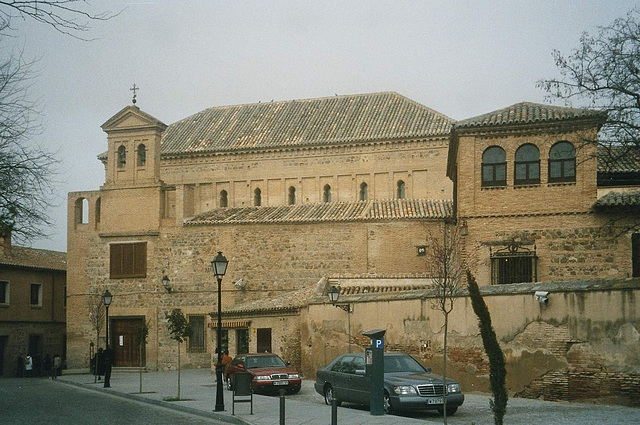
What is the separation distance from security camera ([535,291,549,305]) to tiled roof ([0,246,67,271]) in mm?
35513

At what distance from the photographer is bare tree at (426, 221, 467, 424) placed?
59.9ft

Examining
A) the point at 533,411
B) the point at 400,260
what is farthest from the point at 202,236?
the point at 533,411

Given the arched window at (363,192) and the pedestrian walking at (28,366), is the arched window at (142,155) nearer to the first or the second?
the arched window at (363,192)

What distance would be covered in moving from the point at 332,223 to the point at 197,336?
903cm

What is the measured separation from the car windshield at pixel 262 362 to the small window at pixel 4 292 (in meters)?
27.2

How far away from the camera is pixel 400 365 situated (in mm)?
18516

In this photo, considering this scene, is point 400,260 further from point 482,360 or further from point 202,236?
point 482,360

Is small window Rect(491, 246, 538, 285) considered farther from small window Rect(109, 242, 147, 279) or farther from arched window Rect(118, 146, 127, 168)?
arched window Rect(118, 146, 127, 168)

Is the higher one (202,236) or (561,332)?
(202,236)

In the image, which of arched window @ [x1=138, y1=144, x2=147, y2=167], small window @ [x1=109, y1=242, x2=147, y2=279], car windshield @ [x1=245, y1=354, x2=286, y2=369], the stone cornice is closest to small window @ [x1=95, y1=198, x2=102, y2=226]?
small window @ [x1=109, y1=242, x2=147, y2=279]

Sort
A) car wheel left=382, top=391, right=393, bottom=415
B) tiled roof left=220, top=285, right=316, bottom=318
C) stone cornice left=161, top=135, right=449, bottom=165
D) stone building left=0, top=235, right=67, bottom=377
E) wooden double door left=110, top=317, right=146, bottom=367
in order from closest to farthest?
car wheel left=382, top=391, right=393, bottom=415, tiled roof left=220, top=285, right=316, bottom=318, wooden double door left=110, top=317, right=146, bottom=367, stone cornice left=161, top=135, right=449, bottom=165, stone building left=0, top=235, right=67, bottom=377

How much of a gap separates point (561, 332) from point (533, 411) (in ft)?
9.33

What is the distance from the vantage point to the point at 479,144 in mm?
29562

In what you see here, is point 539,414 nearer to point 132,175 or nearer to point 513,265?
point 513,265
